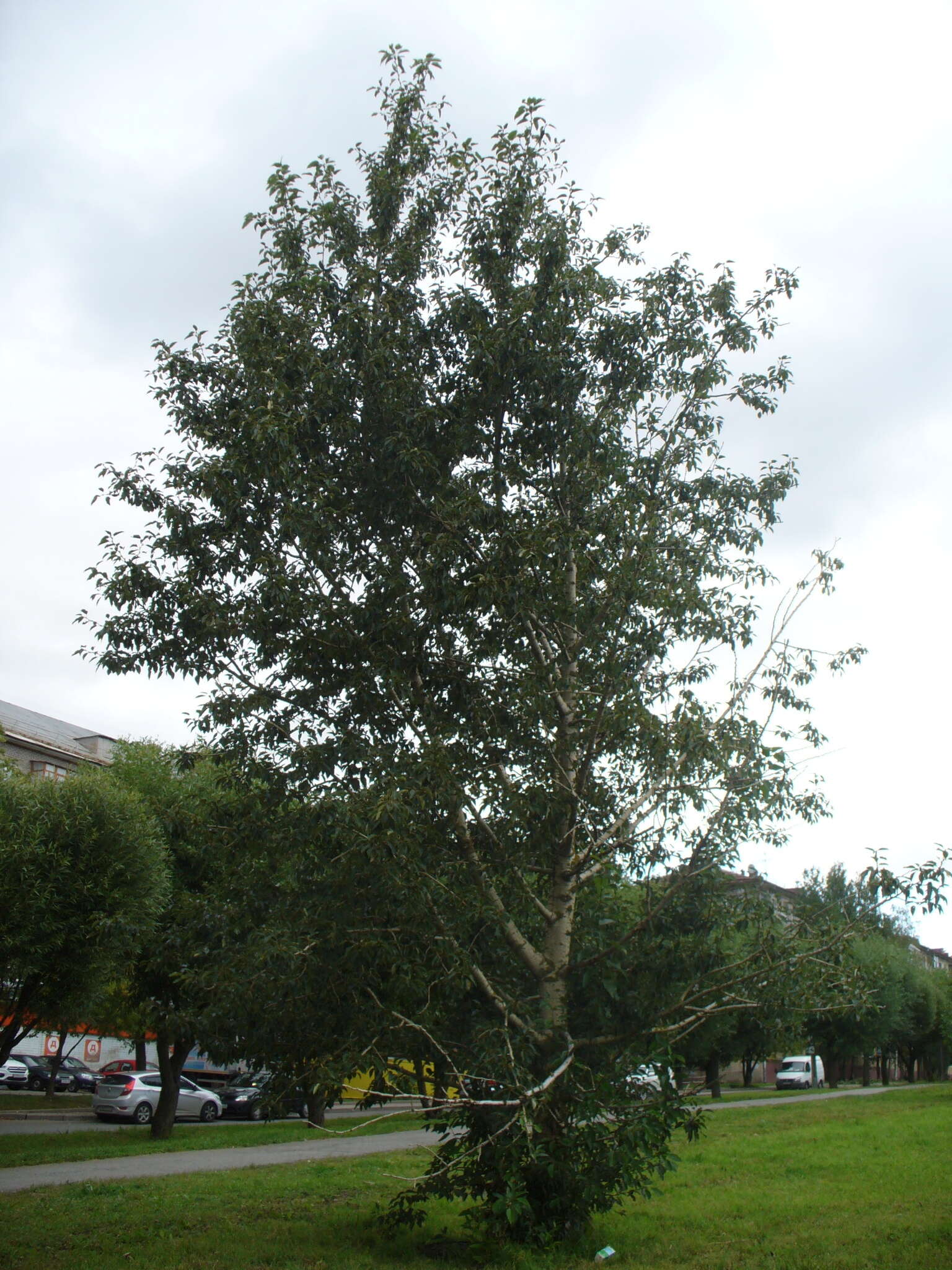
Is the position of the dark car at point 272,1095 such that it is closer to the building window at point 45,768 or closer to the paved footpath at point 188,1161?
Result: the paved footpath at point 188,1161

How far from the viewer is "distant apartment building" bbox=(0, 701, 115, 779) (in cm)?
3741

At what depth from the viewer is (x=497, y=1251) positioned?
8359 millimetres

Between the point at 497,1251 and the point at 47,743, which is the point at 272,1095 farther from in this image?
the point at 47,743

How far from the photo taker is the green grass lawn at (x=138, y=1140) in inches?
716

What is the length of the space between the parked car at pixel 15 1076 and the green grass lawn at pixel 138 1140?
45.3 ft

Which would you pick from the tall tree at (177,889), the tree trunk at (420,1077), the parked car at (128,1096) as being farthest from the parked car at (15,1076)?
the tree trunk at (420,1077)

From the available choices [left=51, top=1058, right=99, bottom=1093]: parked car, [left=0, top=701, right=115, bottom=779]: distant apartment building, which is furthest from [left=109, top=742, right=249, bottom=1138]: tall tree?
[left=51, top=1058, right=99, bottom=1093]: parked car

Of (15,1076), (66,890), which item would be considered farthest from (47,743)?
(66,890)

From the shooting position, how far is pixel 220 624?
863 centimetres

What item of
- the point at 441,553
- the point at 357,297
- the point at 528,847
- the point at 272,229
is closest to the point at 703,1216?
the point at 528,847

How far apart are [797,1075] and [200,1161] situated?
40645 millimetres

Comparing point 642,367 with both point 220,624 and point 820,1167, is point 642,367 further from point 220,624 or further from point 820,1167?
point 820,1167

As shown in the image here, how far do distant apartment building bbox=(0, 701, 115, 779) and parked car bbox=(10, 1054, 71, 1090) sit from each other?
453 inches

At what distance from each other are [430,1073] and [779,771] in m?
4.08
